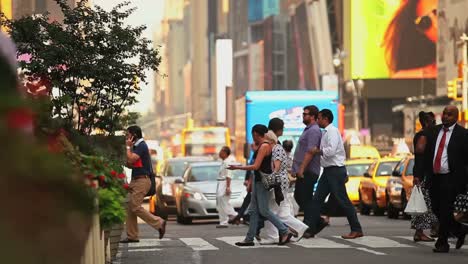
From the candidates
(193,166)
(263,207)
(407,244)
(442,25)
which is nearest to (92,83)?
(263,207)

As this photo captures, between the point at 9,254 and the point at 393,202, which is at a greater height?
the point at 9,254

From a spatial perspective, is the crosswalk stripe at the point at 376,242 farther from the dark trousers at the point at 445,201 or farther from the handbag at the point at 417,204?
the dark trousers at the point at 445,201

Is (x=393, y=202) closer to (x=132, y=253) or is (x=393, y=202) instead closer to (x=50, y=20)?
(x=50, y=20)

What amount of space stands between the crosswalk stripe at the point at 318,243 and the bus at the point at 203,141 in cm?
5566

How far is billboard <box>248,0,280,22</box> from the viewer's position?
177000mm

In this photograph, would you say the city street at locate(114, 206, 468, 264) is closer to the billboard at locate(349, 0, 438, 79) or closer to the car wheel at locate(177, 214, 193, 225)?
the car wheel at locate(177, 214, 193, 225)

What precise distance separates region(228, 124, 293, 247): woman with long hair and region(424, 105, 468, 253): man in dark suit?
2.29 metres

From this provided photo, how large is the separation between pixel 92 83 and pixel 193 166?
435 inches

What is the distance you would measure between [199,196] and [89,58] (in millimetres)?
9706

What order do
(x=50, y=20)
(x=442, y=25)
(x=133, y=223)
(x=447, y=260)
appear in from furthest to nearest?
(x=442, y=25), (x=50, y=20), (x=133, y=223), (x=447, y=260)

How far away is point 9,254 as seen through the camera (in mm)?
2006

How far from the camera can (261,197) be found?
16016mm

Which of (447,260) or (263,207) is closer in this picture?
(447,260)

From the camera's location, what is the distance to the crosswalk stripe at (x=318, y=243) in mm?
15689
